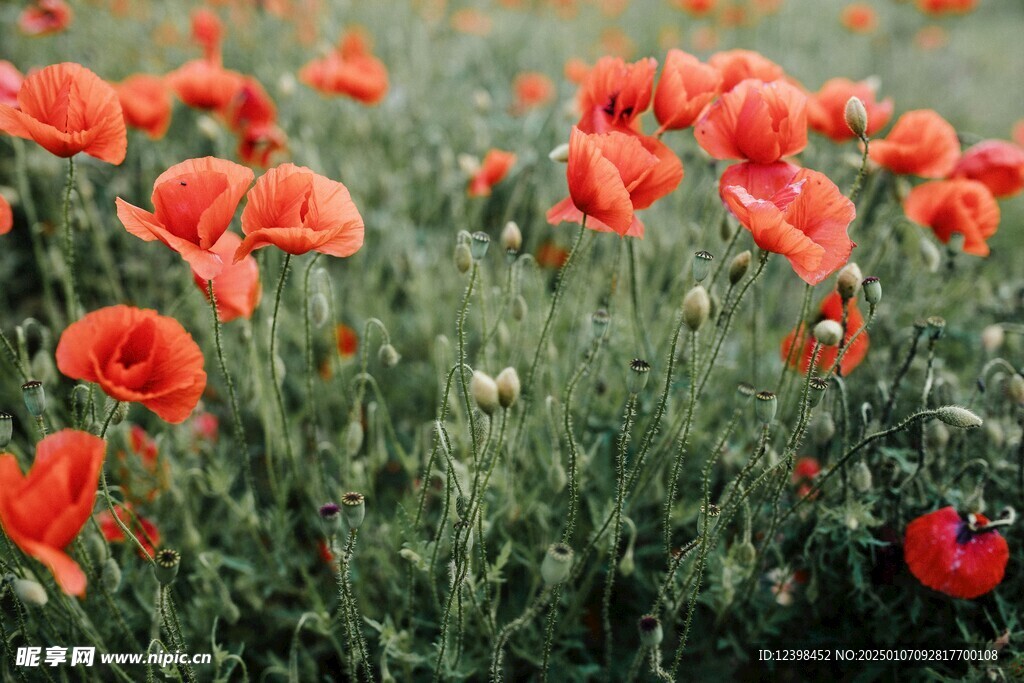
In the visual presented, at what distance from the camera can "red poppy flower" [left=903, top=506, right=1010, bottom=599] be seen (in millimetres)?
1459

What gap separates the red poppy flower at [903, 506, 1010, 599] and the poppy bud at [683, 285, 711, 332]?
73cm

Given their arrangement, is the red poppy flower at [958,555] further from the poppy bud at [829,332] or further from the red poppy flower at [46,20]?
the red poppy flower at [46,20]

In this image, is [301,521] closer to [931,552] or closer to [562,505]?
[562,505]

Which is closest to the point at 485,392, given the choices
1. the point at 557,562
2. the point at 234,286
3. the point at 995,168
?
the point at 557,562

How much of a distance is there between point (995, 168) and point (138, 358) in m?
2.13

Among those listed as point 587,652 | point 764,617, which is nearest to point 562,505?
point 587,652

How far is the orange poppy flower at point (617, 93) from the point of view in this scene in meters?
1.50

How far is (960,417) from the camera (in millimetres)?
1269

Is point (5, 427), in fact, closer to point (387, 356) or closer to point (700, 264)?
point (387, 356)

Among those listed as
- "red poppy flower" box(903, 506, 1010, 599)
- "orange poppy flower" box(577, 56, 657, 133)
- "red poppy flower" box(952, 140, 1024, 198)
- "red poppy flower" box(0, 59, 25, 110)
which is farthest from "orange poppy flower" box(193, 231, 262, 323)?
"red poppy flower" box(952, 140, 1024, 198)

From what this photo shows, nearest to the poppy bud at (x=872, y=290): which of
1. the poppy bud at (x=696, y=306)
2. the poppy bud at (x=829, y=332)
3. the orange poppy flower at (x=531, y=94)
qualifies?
the poppy bud at (x=829, y=332)

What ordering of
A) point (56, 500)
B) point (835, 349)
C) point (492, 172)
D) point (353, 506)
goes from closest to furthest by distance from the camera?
point (56, 500)
point (353, 506)
point (835, 349)
point (492, 172)

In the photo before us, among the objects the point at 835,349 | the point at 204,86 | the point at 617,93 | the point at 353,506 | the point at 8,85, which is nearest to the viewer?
the point at 353,506

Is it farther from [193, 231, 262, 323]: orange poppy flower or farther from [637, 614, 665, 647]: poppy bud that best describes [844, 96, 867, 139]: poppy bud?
[193, 231, 262, 323]: orange poppy flower
